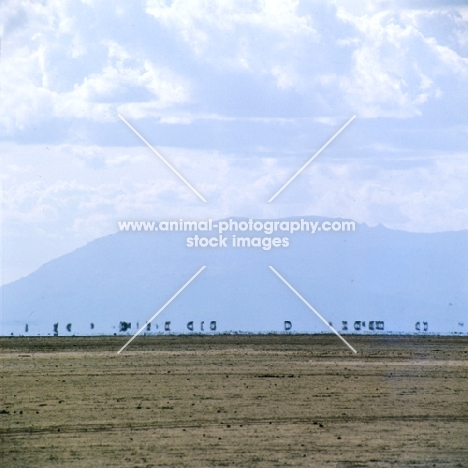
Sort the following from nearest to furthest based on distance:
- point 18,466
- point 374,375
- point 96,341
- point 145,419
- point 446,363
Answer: point 18,466
point 145,419
point 374,375
point 446,363
point 96,341

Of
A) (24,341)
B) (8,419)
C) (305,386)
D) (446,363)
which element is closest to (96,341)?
(24,341)

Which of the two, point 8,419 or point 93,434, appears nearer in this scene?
point 93,434

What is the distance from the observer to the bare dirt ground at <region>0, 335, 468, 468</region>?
78.7ft

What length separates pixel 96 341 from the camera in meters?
69.4

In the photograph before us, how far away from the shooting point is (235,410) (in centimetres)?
3044

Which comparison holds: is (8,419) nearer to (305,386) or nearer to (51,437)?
(51,437)

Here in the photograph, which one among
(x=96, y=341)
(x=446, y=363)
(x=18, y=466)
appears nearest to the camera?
(x=18, y=466)

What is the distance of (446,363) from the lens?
1855 inches

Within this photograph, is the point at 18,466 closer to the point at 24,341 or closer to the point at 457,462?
the point at 457,462

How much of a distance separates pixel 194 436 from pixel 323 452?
368 centimetres

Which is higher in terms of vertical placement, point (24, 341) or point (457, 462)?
point (24, 341)

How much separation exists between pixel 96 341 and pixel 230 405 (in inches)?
1543

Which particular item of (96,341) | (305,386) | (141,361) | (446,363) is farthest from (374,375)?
(96,341)

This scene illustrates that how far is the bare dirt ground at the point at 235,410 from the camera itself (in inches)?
944
